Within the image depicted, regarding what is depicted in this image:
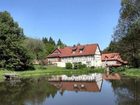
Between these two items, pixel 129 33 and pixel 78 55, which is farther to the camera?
pixel 78 55

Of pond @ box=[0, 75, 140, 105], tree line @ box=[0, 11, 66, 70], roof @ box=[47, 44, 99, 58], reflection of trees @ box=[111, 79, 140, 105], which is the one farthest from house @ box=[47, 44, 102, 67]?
reflection of trees @ box=[111, 79, 140, 105]

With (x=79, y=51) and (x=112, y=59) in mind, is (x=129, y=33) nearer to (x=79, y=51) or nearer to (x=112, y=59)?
(x=79, y=51)

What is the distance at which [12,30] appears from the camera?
7094 centimetres

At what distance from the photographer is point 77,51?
10306 centimetres

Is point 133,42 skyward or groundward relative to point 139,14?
groundward

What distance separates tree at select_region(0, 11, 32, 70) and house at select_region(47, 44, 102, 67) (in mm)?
30521

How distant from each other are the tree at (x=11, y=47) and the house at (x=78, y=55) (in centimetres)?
3052

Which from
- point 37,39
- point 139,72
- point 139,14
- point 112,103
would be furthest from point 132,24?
point 112,103

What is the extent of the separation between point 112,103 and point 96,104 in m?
1.01

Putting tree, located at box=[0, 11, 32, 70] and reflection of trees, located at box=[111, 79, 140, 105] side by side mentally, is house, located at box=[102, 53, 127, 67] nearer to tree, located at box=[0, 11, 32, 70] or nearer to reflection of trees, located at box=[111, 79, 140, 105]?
tree, located at box=[0, 11, 32, 70]

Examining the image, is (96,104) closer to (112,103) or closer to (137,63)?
(112,103)

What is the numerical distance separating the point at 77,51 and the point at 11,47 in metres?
38.2

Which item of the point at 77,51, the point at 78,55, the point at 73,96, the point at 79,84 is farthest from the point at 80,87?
the point at 77,51

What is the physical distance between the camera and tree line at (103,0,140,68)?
62.0 m
